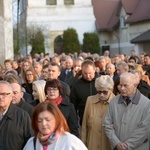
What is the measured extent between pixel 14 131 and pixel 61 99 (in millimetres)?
1604

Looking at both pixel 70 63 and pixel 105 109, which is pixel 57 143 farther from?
pixel 70 63

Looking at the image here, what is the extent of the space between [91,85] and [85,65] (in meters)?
0.41

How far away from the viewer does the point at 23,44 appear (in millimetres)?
44094

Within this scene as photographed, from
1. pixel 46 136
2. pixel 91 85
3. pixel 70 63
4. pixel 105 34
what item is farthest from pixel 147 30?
pixel 46 136

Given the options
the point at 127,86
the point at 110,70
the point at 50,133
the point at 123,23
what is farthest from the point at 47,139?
the point at 123,23

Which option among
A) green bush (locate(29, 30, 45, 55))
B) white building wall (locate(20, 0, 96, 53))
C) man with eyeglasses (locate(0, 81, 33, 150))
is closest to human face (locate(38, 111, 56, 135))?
man with eyeglasses (locate(0, 81, 33, 150))

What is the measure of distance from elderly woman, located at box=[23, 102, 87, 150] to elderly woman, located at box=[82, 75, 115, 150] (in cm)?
269

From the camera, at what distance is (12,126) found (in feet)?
17.7

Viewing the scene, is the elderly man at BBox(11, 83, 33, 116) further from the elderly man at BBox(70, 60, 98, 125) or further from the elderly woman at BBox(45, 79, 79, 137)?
the elderly man at BBox(70, 60, 98, 125)

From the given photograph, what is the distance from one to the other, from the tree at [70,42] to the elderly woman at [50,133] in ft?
150

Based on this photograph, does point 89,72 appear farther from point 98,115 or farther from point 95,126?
point 95,126

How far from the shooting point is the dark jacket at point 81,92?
8.90m

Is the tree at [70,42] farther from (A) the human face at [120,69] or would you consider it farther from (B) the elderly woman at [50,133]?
(B) the elderly woman at [50,133]

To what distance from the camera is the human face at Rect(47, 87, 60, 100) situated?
6.78 meters
